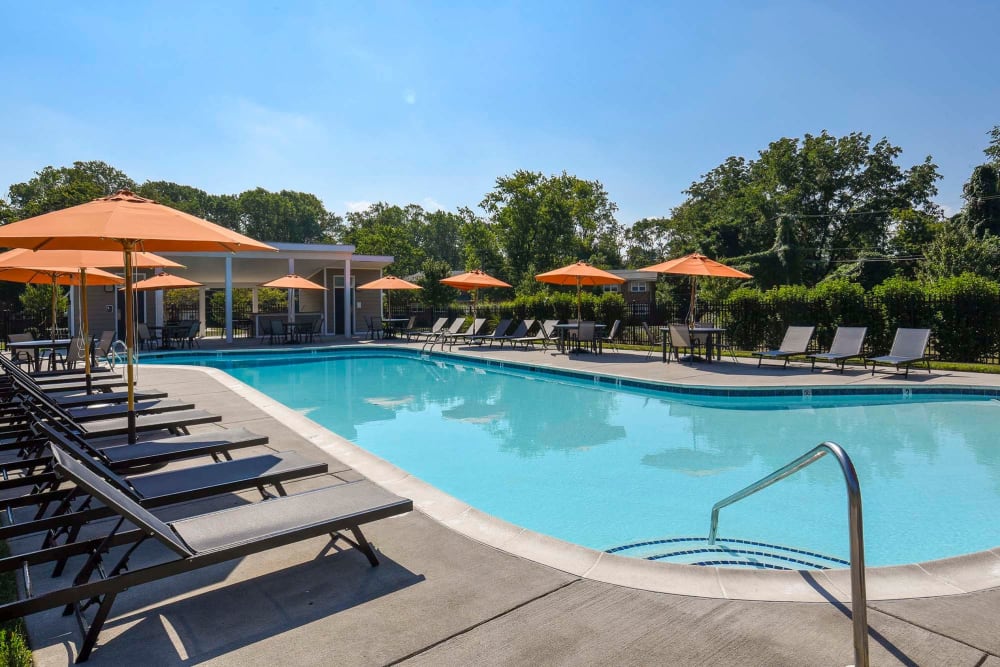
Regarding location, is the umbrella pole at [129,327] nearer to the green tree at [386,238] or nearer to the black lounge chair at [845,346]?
the black lounge chair at [845,346]

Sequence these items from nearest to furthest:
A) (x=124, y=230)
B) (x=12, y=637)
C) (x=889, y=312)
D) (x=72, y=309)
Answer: (x=12, y=637)
(x=124, y=230)
(x=889, y=312)
(x=72, y=309)

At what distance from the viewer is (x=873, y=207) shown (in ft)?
113

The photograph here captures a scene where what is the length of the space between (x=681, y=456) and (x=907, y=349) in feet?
22.7

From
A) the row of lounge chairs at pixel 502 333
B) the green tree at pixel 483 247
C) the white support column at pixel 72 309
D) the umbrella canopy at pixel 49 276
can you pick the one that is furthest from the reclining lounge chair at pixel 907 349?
the green tree at pixel 483 247

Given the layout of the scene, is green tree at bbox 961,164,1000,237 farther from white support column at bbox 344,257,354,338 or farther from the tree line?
white support column at bbox 344,257,354,338

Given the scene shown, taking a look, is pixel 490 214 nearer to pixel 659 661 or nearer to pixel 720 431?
pixel 720 431

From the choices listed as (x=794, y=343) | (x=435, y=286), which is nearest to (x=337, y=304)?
(x=435, y=286)

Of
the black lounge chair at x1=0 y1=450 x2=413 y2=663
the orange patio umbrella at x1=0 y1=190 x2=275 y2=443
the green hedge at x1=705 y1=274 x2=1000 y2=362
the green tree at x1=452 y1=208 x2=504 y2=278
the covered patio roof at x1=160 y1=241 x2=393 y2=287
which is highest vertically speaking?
the green tree at x1=452 y1=208 x2=504 y2=278

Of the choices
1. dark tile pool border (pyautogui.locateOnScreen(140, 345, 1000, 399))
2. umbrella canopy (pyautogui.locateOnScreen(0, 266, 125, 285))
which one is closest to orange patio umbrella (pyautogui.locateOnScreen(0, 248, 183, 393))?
umbrella canopy (pyautogui.locateOnScreen(0, 266, 125, 285))

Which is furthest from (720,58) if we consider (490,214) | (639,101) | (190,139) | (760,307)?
(490,214)

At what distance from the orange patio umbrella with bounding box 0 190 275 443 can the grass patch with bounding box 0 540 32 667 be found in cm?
180

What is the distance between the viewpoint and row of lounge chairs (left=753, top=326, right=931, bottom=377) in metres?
10.3

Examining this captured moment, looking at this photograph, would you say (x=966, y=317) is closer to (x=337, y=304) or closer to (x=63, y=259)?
(x=63, y=259)

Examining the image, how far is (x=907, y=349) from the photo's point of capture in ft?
34.3
